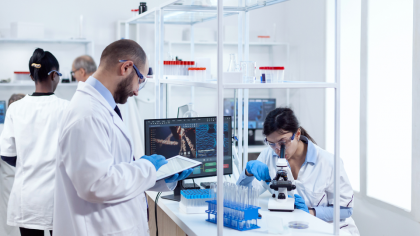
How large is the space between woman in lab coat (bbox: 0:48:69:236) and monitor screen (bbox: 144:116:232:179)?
57cm

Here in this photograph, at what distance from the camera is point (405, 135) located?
128 inches

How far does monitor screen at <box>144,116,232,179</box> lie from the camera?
2293 mm

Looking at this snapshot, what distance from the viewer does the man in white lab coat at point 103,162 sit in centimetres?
142

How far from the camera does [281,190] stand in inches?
80.9

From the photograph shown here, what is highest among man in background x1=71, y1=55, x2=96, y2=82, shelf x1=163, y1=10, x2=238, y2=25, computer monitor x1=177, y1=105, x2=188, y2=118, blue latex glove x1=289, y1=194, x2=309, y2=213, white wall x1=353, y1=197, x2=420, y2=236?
shelf x1=163, y1=10, x2=238, y2=25

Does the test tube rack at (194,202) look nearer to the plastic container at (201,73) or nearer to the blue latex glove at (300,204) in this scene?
the blue latex glove at (300,204)

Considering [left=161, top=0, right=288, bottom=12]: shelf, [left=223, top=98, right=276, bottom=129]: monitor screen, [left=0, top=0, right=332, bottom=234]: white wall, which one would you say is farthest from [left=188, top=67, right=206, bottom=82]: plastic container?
[left=223, top=98, right=276, bottom=129]: monitor screen

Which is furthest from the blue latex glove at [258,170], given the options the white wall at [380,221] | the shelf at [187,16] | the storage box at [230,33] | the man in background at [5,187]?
the storage box at [230,33]

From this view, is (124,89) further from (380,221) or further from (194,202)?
(380,221)

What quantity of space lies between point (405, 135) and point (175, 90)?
270 cm

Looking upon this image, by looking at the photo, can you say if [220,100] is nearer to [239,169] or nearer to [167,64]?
[167,64]

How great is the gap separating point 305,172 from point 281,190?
1.04 ft

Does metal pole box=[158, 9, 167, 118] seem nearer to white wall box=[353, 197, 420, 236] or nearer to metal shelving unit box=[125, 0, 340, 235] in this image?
metal shelving unit box=[125, 0, 340, 235]

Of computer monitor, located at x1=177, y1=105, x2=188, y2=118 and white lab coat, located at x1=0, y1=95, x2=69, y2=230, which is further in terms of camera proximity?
computer monitor, located at x1=177, y1=105, x2=188, y2=118
